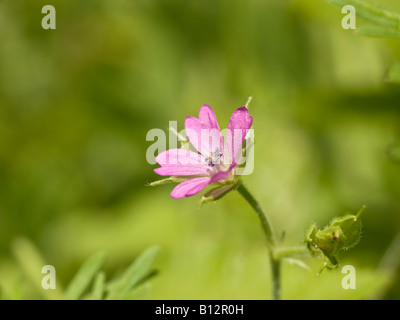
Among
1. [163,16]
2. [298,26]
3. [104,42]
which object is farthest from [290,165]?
[104,42]

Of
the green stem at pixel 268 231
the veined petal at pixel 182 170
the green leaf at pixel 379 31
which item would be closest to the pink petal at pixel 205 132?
the veined petal at pixel 182 170

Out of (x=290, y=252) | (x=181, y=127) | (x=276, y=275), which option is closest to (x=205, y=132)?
(x=290, y=252)

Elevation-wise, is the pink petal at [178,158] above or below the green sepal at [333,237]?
above

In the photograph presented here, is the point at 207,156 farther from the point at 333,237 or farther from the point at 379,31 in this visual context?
the point at 379,31

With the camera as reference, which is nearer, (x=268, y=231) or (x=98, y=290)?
(x=268, y=231)

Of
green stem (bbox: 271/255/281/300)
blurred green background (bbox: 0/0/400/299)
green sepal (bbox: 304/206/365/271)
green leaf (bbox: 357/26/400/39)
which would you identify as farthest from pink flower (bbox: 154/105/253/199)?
blurred green background (bbox: 0/0/400/299)

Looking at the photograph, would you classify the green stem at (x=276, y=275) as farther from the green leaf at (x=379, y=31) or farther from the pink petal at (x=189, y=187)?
the green leaf at (x=379, y=31)

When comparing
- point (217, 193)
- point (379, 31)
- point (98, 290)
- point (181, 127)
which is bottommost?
point (98, 290)

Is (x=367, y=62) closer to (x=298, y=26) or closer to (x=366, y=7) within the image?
(x=298, y=26)
